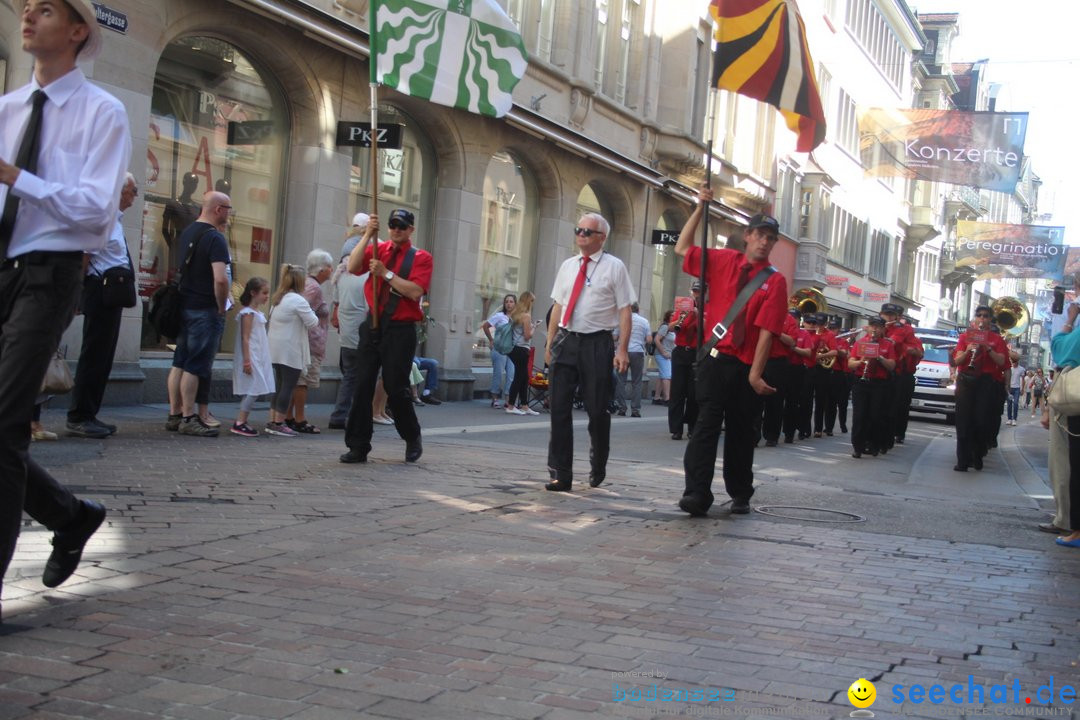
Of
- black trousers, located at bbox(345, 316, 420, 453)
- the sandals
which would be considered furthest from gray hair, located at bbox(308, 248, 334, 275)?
black trousers, located at bbox(345, 316, 420, 453)

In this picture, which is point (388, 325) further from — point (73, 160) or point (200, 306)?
point (73, 160)

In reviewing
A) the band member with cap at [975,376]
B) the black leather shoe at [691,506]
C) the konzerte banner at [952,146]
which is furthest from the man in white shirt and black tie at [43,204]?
the konzerte banner at [952,146]

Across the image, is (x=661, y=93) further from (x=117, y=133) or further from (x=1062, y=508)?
(x=117, y=133)

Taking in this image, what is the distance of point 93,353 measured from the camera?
9.95 m

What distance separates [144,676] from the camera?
381 centimetres

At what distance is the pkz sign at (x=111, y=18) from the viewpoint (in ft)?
43.2

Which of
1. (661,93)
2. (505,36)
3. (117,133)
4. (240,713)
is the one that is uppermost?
(661,93)

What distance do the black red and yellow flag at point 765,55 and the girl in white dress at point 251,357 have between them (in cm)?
441

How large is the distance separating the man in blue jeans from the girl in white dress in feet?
1.41

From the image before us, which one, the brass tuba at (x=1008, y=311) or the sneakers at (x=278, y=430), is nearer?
the sneakers at (x=278, y=430)

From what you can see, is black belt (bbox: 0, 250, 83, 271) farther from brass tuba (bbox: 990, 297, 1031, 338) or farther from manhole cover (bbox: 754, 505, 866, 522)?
brass tuba (bbox: 990, 297, 1031, 338)

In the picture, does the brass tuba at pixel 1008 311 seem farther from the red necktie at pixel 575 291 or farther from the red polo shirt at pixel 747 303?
the red polo shirt at pixel 747 303

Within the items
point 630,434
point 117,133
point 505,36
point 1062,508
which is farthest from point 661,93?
point 117,133

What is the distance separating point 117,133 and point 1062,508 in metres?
7.01
